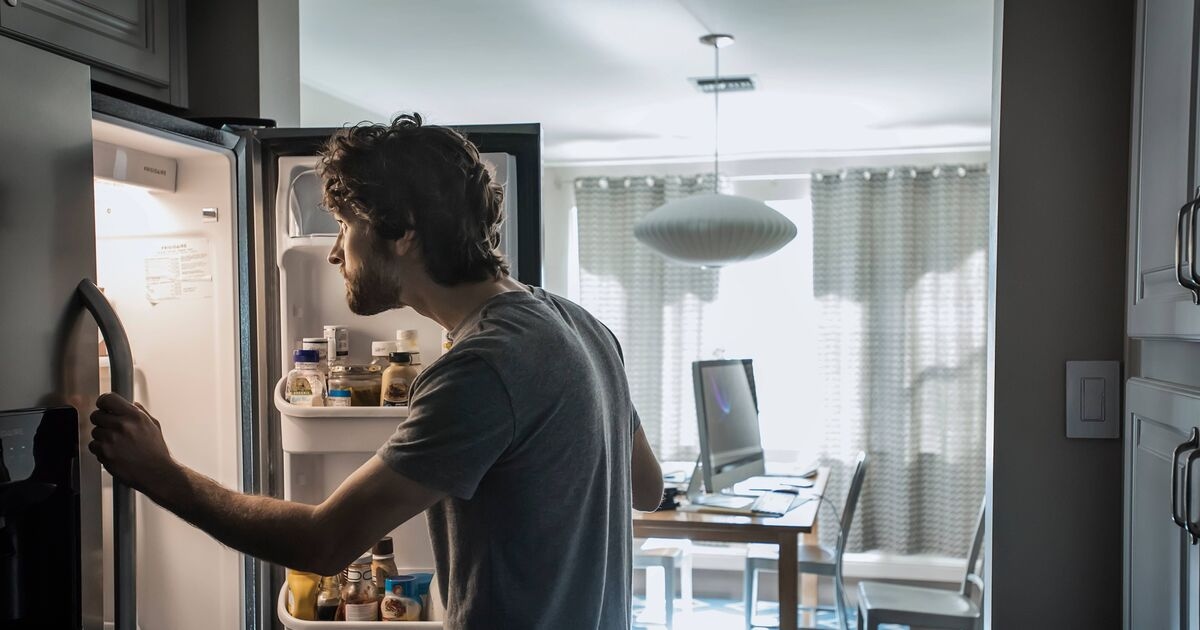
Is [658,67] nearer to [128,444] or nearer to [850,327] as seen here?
[850,327]

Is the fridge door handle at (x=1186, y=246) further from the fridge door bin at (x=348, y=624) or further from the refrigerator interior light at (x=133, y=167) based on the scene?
the refrigerator interior light at (x=133, y=167)

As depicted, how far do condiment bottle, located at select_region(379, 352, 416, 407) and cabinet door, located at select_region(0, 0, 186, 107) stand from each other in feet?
2.26

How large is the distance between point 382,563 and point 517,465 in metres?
0.71

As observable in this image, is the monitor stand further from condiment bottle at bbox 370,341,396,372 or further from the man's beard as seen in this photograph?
the man's beard

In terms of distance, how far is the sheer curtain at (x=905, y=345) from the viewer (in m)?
5.02

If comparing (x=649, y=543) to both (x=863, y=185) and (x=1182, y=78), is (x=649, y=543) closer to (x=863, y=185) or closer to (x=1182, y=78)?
(x=863, y=185)

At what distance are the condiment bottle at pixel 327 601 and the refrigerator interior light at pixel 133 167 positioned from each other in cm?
79

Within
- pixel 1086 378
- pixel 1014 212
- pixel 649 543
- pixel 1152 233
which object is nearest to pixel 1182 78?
pixel 1152 233

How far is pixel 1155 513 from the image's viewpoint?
1371 mm

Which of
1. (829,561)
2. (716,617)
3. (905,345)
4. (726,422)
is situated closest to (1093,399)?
(726,422)

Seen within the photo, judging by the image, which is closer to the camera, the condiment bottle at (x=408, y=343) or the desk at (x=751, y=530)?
the condiment bottle at (x=408, y=343)

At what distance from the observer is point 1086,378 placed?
1601 mm

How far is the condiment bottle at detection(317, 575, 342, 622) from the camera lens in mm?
1745

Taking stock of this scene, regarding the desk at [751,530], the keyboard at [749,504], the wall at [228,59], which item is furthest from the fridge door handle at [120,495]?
the keyboard at [749,504]
